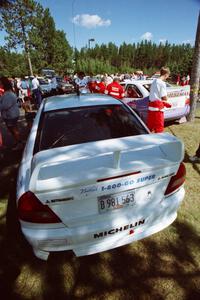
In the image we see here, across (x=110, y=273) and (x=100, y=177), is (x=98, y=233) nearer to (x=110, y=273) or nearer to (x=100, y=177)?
A: (x=100, y=177)

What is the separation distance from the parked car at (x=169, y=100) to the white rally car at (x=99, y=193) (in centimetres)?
448

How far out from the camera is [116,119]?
2801 millimetres

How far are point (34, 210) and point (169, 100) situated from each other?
5595 millimetres

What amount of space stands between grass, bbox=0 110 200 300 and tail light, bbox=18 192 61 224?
832 millimetres

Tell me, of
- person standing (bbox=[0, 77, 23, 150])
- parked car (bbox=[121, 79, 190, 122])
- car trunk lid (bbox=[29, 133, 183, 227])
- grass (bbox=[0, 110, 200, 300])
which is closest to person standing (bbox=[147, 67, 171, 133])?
parked car (bbox=[121, 79, 190, 122])

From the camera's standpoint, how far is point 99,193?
174cm

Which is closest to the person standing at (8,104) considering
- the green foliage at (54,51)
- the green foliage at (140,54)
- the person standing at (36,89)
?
the green foliage at (54,51)

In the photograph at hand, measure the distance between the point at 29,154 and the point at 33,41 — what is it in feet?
98.2

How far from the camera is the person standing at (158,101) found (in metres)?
4.55

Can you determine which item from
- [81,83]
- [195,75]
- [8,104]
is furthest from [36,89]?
[195,75]

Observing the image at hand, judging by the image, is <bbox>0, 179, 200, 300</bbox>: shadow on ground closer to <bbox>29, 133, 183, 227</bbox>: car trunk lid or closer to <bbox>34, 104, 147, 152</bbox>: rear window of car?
<bbox>29, 133, 183, 227</bbox>: car trunk lid

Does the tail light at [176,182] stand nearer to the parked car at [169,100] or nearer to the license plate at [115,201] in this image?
the license plate at [115,201]

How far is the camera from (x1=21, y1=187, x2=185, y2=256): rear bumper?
177cm

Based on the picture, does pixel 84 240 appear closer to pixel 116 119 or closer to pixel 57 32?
pixel 116 119
